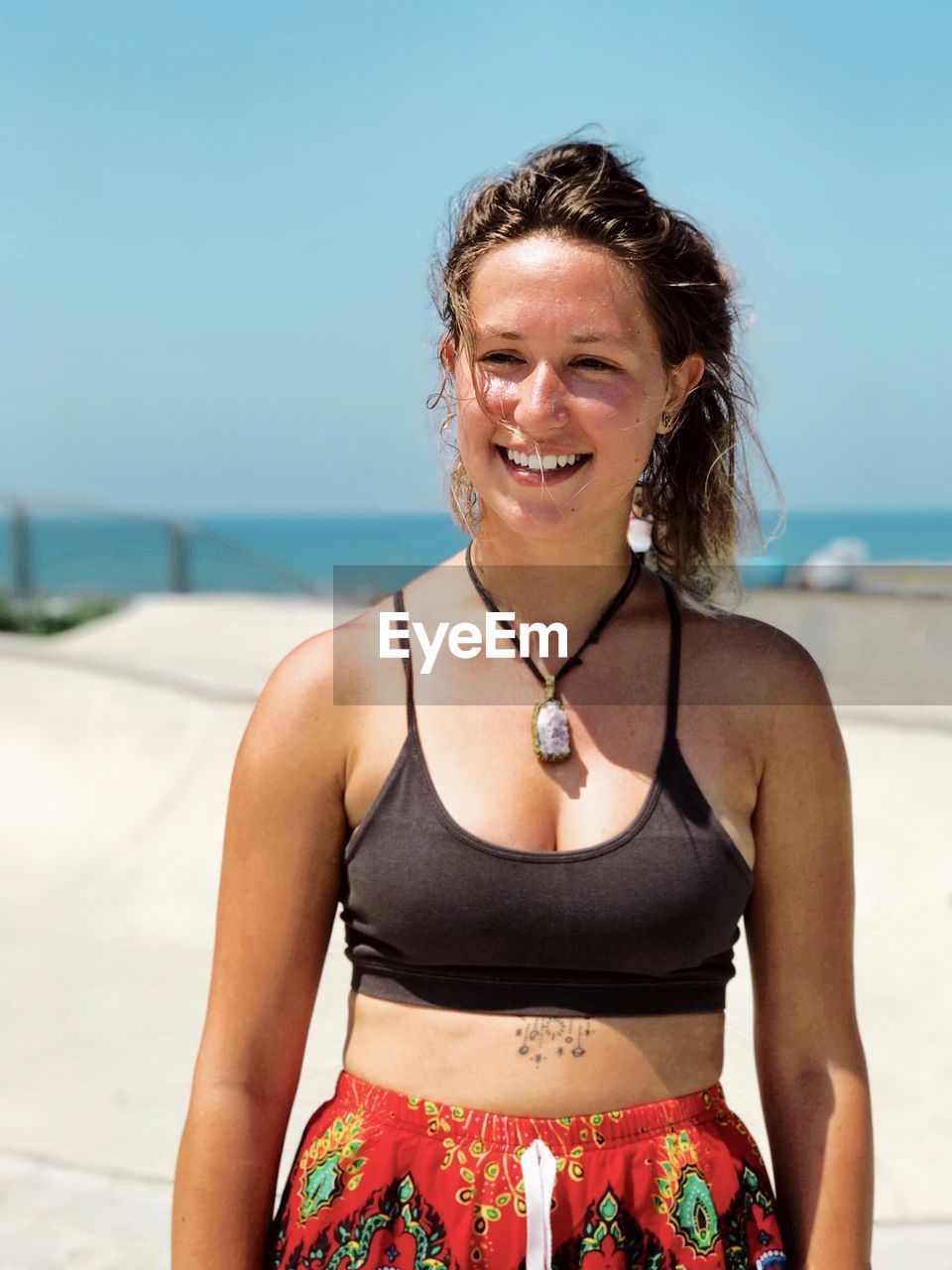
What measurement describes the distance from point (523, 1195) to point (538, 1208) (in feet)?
0.08

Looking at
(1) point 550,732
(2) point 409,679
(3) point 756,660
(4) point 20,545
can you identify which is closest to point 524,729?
(1) point 550,732

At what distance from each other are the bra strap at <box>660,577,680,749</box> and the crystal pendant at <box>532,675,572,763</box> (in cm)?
13

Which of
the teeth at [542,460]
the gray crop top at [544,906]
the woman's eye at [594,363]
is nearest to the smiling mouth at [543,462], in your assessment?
the teeth at [542,460]

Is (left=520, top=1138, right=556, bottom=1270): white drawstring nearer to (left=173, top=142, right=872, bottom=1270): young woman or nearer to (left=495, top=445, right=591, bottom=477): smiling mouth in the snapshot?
(left=173, top=142, right=872, bottom=1270): young woman

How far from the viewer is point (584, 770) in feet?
5.30

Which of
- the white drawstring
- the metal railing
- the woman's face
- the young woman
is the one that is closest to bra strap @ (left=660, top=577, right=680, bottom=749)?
the young woman

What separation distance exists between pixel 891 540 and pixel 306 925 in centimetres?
10518

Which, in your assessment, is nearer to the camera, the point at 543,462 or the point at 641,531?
the point at 543,462

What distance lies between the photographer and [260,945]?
161cm

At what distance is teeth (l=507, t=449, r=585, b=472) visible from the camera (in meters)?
1.56

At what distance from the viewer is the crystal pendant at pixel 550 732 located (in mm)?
1621

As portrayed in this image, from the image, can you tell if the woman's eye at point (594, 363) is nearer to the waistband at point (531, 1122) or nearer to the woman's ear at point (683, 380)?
the woman's ear at point (683, 380)

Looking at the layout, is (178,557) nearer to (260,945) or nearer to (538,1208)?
(260,945)

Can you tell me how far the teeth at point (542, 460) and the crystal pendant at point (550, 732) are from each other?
307mm
